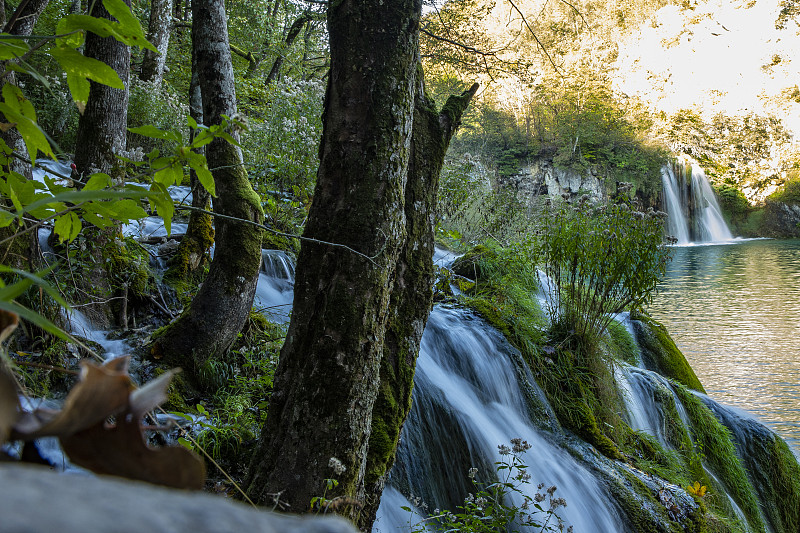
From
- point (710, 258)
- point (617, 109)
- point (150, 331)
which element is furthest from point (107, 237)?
point (617, 109)

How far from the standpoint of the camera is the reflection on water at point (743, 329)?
753cm

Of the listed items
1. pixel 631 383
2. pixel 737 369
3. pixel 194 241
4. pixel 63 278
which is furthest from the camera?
pixel 737 369

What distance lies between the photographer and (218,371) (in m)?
3.71

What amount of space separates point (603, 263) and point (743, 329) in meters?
6.34

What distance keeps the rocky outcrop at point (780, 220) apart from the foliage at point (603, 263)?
24611 millimetres

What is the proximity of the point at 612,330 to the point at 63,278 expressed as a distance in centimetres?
648

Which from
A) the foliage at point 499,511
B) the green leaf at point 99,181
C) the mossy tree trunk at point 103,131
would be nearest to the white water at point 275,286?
the mossy tree trunk at point 103,131

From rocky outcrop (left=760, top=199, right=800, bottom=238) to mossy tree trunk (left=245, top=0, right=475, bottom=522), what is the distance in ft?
95.6

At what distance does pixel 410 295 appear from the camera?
265 centimetres

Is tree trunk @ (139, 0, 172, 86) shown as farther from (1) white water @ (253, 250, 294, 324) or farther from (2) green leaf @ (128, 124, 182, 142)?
(2) green leaf @ (128, 124, 182, 142)

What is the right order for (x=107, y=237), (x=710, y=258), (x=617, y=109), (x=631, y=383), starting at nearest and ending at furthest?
(x=107, y=237)
(x=631, y=383)
(x=710, y=258)
(x=617, y=109)

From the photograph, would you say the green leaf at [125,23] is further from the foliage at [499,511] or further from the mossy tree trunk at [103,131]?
the mossy tree trunk at [103,131]

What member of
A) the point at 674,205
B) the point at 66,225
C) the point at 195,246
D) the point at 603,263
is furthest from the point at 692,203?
the point at 66,225

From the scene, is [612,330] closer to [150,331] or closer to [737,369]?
[737,369]
